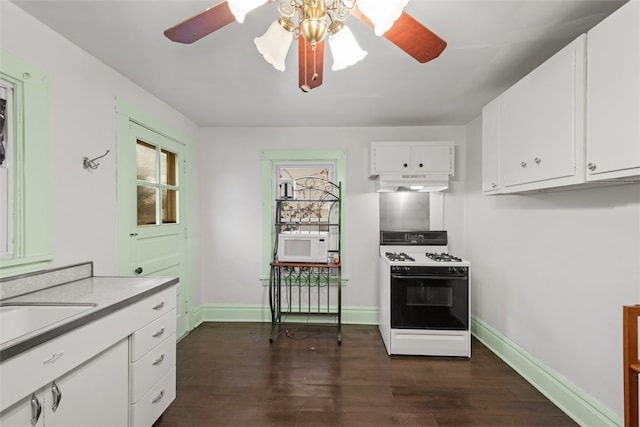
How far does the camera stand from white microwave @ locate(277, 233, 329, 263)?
3105 mm

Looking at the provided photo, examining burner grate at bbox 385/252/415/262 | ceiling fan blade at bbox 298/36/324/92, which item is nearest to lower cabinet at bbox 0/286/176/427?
ceiling fan blade at bbox 298/36/324/92

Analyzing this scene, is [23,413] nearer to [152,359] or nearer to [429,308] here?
[152,359]

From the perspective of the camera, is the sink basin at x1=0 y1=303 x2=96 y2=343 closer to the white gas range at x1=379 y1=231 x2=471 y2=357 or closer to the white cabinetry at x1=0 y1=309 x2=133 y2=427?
the white cabinetry at x1=0 y1=309 x2=133 y2=427

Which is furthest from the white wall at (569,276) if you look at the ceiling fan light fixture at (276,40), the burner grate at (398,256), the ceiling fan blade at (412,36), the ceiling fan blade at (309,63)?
the ceiling fan light fixture at (276,40)

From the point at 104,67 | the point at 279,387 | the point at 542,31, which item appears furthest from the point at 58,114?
the point at 542,31

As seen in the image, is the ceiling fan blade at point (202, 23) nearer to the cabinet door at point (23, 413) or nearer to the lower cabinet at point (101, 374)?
the lower cabinet at point (101, 374)

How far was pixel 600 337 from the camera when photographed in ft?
5.73

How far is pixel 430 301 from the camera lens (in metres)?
2.76

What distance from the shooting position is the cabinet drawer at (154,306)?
65.3 inches

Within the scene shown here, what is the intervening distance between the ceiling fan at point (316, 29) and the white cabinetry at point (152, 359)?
1.45m

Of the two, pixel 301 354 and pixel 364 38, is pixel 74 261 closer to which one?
pixel 301 354

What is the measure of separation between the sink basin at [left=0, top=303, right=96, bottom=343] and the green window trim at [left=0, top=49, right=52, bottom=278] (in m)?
0.22

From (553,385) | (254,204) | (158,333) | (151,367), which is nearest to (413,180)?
(254,204)

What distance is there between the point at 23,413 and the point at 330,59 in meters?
2.29
